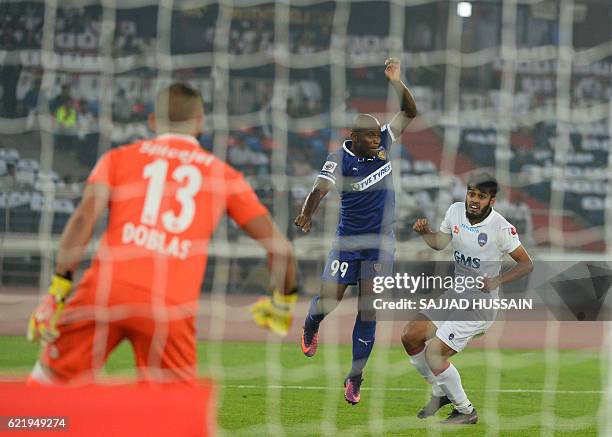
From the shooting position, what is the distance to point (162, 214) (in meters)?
4.40

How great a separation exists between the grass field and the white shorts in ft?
1.81

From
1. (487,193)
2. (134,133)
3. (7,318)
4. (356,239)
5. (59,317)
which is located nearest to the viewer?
(59,317)

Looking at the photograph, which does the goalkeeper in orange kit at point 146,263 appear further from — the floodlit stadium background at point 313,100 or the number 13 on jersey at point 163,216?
the floodlit stadium background at point 313,100

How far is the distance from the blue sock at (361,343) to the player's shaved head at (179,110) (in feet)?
9.94

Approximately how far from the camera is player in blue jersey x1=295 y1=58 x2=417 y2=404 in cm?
721

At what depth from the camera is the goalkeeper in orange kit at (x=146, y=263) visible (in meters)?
4.37

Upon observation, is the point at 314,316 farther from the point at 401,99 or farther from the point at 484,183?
the point at 401,99

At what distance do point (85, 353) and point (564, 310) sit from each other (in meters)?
10.1

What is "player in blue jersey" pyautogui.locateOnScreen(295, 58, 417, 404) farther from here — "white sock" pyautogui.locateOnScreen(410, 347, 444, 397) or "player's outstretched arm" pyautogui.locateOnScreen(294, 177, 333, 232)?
"white sock" pyautogui.locateOnScreen(410, 347, 444, 397)

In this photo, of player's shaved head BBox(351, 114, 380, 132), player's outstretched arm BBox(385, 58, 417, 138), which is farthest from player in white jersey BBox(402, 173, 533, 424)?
player's shaved head BBox(351, 114, 380, 132)

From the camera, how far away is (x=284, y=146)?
18.9 m

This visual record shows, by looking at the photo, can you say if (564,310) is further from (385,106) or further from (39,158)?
(39,158)

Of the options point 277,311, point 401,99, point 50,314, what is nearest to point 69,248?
point 50,314

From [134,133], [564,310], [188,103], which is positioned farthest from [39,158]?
[188,103]
